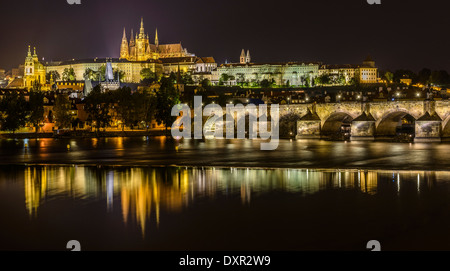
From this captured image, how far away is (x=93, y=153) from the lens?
3472 cm

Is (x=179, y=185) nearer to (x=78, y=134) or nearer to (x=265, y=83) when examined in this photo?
(x=78, y=134)

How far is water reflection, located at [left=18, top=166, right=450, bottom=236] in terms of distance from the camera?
17516 millimetres

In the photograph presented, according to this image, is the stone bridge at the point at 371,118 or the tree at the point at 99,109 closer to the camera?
the stone bridge at the point at 371,118

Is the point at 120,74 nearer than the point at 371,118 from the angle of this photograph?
No

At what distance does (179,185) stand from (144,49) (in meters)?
164

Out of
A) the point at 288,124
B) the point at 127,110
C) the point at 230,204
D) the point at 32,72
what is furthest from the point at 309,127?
the point at 32,72

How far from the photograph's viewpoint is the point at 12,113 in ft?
183

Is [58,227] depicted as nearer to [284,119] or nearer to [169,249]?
[169,249]

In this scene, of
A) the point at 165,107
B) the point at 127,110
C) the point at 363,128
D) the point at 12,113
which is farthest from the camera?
the point at 165,107

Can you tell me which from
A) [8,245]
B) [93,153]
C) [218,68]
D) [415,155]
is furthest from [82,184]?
[218,68]

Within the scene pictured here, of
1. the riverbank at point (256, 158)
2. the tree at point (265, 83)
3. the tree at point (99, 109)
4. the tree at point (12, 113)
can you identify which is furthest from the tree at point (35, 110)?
the tree at point (265, 83)

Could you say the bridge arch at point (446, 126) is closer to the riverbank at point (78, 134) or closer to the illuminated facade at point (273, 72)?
the riverbank at point (78, 134)

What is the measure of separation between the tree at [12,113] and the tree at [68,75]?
313ft

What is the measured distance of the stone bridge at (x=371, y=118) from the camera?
4028cm
